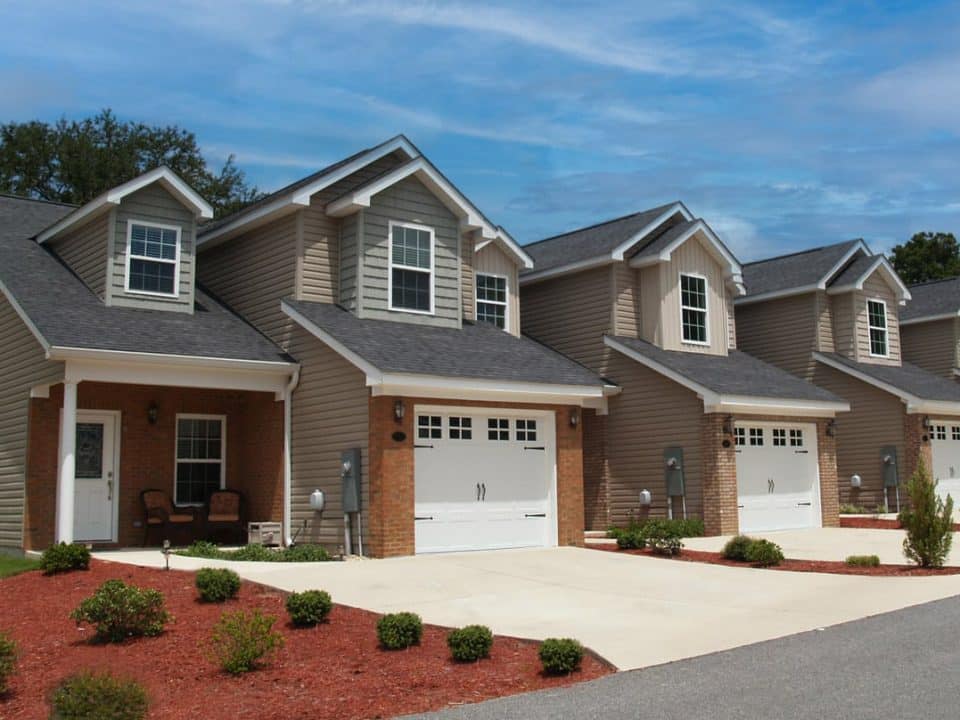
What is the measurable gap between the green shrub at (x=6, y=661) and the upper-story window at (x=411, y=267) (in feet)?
36.6

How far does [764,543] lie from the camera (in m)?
16.4

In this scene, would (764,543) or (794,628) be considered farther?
(764,543)

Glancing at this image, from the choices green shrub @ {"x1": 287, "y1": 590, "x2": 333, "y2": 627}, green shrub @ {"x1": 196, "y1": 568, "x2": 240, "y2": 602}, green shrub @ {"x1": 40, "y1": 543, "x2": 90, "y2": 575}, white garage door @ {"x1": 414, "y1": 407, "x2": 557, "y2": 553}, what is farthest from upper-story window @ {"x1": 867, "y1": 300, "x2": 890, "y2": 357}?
green shrub @ {"x1": 40, "y1": 543, "x2": 90, "y2": 575}

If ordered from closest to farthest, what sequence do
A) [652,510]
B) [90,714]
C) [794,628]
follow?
[90,714] < [794,628] < [652,510]

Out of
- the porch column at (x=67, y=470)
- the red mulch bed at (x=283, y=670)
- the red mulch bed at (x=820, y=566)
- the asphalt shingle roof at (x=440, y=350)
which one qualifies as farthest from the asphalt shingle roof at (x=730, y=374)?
the red mulch bed at (x=283, y=670)

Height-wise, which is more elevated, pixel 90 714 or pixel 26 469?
pixel 26 469

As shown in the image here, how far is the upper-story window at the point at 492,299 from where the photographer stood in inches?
936

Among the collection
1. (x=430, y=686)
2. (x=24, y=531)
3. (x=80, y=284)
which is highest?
(x=80, y=284)

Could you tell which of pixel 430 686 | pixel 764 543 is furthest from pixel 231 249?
pixel 430 686

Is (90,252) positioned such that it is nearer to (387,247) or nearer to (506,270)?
(387,247)

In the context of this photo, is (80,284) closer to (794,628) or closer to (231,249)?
(231,249)

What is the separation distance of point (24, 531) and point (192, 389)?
4.09 metres

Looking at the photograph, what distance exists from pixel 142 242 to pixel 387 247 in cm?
448

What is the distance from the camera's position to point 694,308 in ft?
81.7
